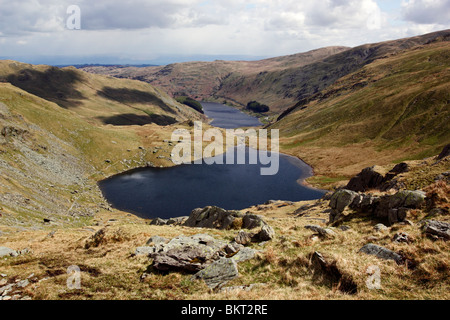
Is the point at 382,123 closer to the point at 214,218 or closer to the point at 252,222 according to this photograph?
the point at 214,218

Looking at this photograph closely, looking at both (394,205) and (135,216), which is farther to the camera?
(135,216)

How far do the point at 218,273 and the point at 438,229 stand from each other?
52.2 ft

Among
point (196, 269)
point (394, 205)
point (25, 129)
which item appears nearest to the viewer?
point (196, 269)

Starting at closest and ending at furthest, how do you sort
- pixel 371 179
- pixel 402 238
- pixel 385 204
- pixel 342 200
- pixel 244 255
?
pixel 402 238 → pixel 244 255 → pixel 385 204 → pixel 342 200 → pixel 371 179

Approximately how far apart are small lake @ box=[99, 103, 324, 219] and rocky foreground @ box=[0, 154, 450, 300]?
59.1 metres

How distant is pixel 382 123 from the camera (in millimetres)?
138500

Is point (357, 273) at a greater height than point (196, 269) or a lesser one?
greater

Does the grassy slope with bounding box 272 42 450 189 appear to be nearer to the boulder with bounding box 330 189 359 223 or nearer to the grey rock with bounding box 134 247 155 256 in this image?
the boulder with bounding box 330 189 359 223

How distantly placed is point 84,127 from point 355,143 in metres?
140

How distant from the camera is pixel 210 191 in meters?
102

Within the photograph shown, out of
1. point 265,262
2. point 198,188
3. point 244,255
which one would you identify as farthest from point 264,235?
point 198,188
